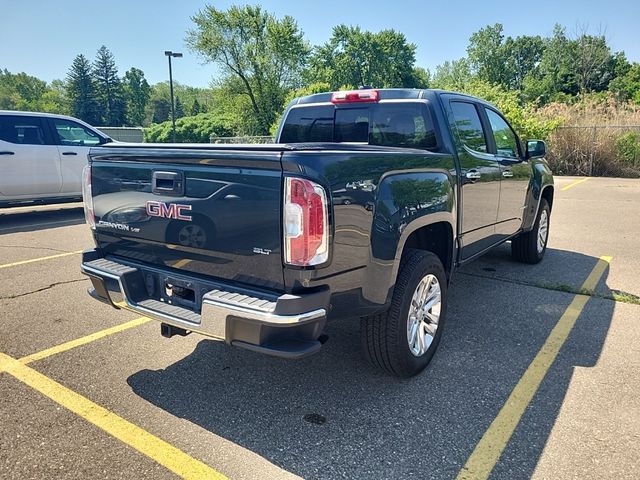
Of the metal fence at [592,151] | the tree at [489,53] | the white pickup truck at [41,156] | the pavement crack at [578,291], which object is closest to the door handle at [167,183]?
the pavement crack at [578,291]

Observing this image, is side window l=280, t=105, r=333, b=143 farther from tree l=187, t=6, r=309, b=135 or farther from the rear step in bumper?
tree l=187, t=6, r=309, b=135

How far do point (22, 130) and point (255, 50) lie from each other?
42.1 metres

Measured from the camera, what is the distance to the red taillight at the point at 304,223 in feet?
7.77

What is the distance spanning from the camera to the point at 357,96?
4.21 metres

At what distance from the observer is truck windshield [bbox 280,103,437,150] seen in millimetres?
4016

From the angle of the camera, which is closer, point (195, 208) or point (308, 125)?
point (195, 208)

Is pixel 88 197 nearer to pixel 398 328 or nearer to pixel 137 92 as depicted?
pixel 398 328

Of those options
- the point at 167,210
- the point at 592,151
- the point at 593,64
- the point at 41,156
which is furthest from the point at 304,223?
the point at 593,64

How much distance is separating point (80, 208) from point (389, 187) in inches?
388

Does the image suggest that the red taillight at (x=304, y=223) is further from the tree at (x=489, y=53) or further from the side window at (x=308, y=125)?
the tree at (x=489, y=53)

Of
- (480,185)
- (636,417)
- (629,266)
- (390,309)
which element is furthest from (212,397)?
(629,266)

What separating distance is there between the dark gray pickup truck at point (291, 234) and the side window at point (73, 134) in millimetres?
7022

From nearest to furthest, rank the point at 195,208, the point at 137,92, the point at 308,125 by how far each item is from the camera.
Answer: the point at 195,208 → the point at 308,125 → the point at 137,92

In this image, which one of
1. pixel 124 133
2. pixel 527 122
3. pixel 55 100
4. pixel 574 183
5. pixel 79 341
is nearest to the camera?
pixel 79 341
